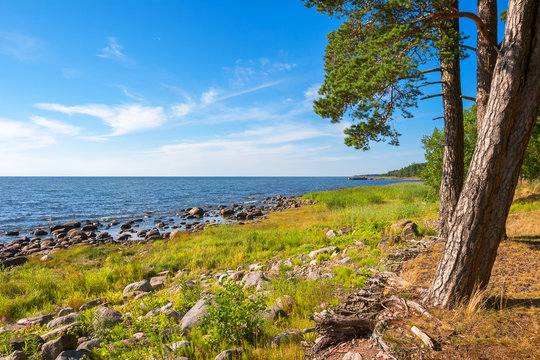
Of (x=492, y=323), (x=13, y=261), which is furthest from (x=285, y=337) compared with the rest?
(x=13, y=261)

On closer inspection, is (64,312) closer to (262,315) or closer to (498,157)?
(262,315)

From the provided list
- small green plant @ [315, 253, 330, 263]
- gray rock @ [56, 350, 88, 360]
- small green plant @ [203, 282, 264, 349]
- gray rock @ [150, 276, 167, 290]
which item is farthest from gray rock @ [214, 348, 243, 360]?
gray rock @ [150, 276, 167, 290]

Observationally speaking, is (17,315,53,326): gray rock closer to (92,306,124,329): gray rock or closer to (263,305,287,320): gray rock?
(92,306,124,329): gray rock

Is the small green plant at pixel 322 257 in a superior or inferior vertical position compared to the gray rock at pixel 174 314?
superior

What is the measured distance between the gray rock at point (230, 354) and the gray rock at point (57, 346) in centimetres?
306

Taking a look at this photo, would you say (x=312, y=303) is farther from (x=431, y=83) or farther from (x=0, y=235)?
(x=0, y=235)

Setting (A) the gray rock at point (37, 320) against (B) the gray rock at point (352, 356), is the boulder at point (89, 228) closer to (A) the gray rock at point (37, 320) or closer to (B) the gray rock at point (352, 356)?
(A) the gray rock at point (37, 320)

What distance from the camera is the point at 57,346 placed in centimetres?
446

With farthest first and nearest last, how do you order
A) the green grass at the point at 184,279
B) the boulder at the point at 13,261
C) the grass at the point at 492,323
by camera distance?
the boulder at the point at 13,261, the green grass at the point at 184,279, the grass at the point at 492,323

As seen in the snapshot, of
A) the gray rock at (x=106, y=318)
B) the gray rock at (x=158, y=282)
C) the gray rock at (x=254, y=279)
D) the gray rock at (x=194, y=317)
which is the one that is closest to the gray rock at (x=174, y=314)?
the gray rock at (x=194, y=317)

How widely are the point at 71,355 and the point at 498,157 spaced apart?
285 inches

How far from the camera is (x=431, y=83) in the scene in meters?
6.86

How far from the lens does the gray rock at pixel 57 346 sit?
14.3 ft

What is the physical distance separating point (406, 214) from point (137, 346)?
1507 cm
